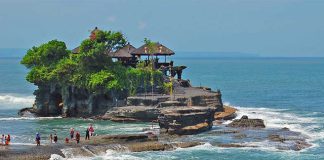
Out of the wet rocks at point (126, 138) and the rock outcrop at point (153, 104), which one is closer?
the wet rocks at point (126, 138)

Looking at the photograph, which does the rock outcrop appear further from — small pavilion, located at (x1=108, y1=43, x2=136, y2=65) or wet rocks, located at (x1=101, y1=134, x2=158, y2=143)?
wet rocks, located at (x1=101, y1=134, x2=158, y2=143)

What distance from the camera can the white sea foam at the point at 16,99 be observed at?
120 metres

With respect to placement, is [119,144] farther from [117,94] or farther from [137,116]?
[117,94]

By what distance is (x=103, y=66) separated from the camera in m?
91.7

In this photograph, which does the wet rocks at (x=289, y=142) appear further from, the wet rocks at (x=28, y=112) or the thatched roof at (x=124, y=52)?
the wet rocks at (x=28, y=112)

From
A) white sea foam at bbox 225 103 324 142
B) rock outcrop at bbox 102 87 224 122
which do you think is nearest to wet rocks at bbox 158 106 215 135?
rock outcrop at bbox 102 87 224 122

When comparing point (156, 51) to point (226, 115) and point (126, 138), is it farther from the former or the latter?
point (126, 138)

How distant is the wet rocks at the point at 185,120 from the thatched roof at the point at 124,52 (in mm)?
23957

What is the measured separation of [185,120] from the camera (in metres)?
72.5

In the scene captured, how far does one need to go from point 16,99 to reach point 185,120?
61269 millimetres

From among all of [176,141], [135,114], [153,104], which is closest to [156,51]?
[153,104]

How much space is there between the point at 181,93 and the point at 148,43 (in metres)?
10.5

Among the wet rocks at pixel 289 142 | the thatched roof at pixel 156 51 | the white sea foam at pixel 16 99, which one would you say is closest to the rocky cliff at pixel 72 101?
the thatched roof at pixel 156 51

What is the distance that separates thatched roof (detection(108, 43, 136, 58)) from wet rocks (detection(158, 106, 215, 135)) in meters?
24.0
